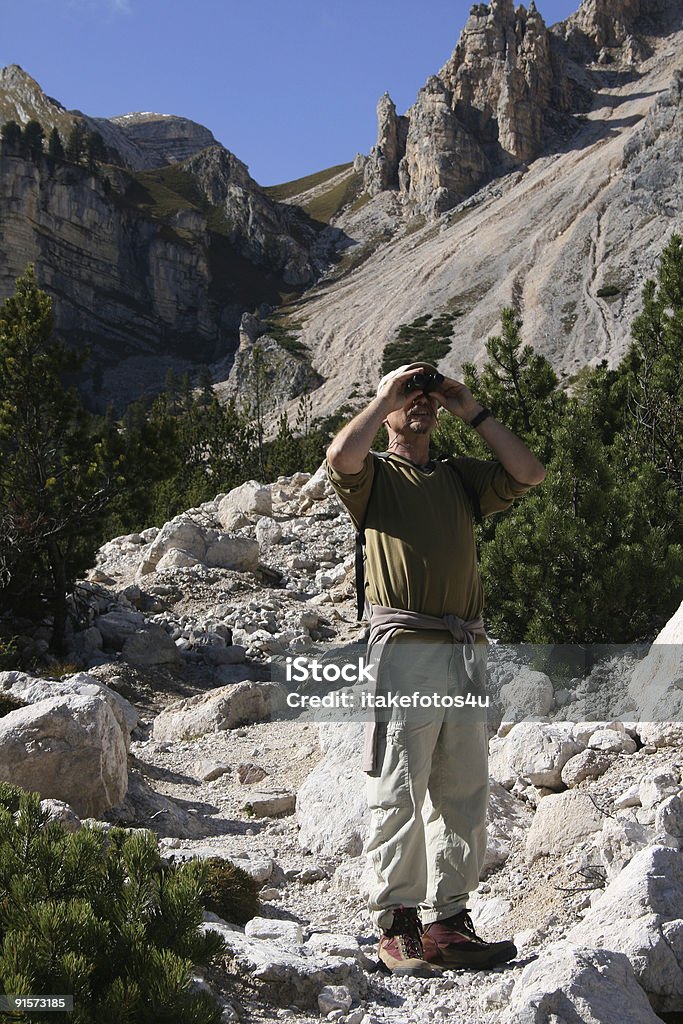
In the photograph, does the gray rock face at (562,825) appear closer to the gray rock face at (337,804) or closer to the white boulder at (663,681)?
the white boulder at (663,681)

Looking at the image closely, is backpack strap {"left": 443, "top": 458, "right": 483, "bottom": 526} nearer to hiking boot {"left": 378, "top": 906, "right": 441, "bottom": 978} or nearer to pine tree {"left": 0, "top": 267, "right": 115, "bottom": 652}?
hiking boot {"left": 378, "top": 906, "right": 441, "bottom": 978}

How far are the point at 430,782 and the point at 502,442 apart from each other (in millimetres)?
Result: 1316

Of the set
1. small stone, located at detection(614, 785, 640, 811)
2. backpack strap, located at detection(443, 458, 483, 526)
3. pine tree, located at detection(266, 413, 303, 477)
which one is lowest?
small stone, located at detection(614, 785, 640, 811)

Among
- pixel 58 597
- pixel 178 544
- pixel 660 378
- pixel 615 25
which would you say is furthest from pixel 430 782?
pixel 615 25

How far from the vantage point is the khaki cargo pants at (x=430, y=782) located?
3320mm

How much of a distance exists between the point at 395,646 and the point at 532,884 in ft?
5.30

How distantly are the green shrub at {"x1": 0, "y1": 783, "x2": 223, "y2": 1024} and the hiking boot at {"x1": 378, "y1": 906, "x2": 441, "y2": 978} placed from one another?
94 cm

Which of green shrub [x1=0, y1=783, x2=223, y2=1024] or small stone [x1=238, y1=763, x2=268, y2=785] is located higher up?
green shrub [x1=0, y1=783, x2=223, y2=1024]

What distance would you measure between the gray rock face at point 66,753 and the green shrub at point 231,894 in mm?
1564

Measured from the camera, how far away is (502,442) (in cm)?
364

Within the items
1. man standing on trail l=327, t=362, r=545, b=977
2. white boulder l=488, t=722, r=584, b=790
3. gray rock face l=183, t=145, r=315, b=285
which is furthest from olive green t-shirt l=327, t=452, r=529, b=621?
gray rock face l=183, t=145, r=315, b=285

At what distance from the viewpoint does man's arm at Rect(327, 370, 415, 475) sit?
11.2ft
